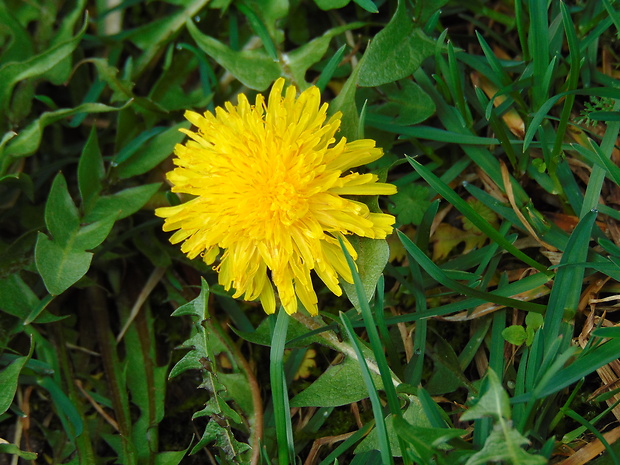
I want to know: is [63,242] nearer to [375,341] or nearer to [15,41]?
[15,41]

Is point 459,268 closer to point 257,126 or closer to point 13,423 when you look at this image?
point 257,126

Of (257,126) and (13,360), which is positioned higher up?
(257,126)

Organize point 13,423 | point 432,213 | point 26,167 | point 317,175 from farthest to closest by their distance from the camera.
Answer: point 26,167 < point 13,423 < point 432,213 < point 317,175

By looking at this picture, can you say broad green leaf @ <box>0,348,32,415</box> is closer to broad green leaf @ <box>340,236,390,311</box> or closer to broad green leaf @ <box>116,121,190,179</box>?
broad green leaf @ <box>116,121,190,179</box>

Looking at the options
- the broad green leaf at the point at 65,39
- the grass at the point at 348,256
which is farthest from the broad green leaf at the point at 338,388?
the broad green leaf at the point at 65,39

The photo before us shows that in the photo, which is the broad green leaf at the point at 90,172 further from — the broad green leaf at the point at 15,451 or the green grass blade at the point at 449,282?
the green grass blade at the point at 449,282

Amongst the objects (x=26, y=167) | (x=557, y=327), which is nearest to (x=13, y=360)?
(x=26, y=167)

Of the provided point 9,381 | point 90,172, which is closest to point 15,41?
point 90,172

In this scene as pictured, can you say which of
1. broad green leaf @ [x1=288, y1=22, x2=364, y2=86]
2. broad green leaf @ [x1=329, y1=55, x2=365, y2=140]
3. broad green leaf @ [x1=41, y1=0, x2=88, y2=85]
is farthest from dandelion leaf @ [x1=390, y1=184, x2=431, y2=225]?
broad green leaf @ [x1=41, y1=0, x2=88, y2=85]
